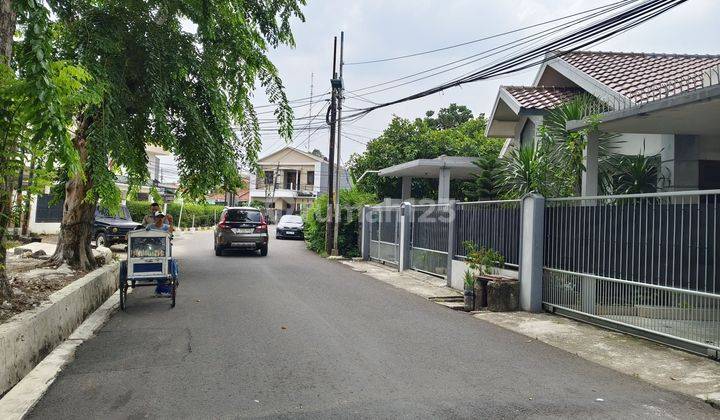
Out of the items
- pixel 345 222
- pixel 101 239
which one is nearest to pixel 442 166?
pixel 345 222

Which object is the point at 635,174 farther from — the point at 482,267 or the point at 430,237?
the point at 430,237

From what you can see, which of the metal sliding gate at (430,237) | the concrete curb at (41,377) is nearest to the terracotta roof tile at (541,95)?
the metal sliding gate at (430,237)

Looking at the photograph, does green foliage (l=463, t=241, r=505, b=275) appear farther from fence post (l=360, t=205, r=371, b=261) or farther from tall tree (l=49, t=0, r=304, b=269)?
fence post (l=360, t=205, r=371, b=261)

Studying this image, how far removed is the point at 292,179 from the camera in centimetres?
6569

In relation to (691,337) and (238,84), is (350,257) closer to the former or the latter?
(238,84)

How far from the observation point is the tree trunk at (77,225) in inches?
449

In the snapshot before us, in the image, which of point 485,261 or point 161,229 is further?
point 485,261

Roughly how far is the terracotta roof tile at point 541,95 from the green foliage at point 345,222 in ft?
28.4

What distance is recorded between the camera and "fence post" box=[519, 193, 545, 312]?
970 centimetres

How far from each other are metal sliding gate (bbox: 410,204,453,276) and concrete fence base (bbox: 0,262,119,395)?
824cm

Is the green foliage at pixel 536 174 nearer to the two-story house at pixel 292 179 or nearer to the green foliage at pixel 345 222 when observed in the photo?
the green foliage at pixel 345 222

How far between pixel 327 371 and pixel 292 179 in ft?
199

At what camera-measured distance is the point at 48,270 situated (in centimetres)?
1051

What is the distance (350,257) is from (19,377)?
17.0 meters
